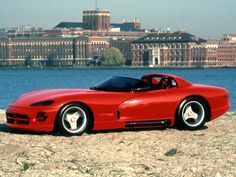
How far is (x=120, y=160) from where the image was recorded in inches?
412

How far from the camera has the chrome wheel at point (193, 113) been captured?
13406 mm

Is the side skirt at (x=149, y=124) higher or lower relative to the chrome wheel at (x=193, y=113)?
lower

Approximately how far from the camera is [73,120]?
41.5 ft

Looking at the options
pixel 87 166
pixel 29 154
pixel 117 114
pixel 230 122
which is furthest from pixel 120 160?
pixel 230 122

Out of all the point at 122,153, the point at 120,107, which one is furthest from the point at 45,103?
the point at 122,153

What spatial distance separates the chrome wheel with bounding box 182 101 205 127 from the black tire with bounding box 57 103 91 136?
5.65 feet

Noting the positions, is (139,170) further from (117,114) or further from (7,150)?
(117,114)

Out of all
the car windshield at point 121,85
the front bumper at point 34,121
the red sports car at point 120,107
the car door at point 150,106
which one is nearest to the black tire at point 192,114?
the red sports car at point 120,107

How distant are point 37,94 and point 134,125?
1734 mm

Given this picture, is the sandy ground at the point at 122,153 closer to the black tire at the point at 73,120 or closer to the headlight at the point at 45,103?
the black tire at the point at 73,120

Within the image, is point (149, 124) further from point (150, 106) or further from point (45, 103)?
point (45, 103)

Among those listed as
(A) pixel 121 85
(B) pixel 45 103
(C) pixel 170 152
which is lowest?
(C) pixel 170 152

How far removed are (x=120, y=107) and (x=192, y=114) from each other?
1.34 m

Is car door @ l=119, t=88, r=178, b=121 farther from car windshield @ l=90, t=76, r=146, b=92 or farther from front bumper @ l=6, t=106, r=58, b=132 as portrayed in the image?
front bumper @ l=6, t=106, r=58, b=132
